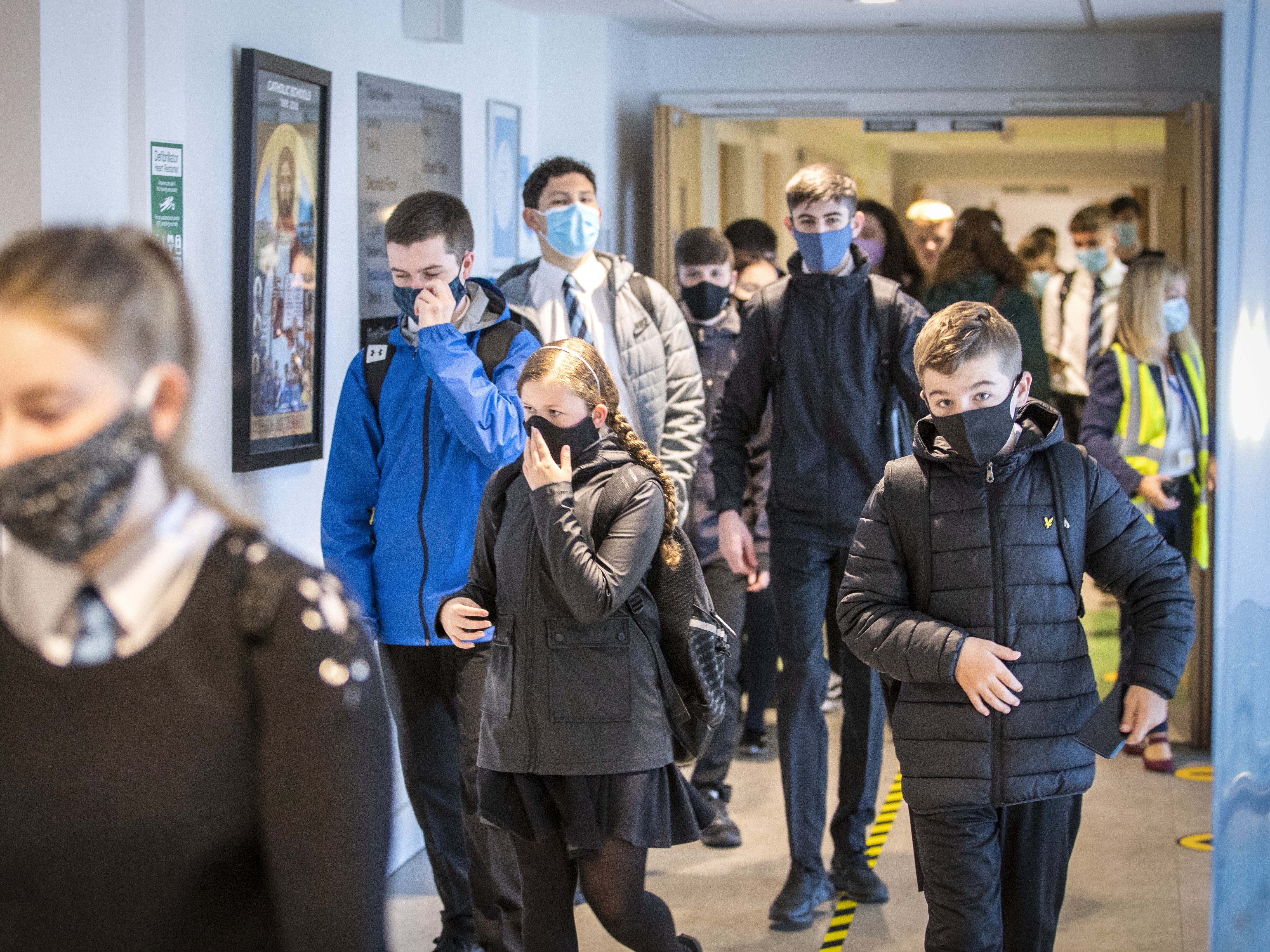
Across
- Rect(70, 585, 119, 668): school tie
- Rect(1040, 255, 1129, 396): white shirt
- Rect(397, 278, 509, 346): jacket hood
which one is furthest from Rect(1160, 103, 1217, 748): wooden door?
Rect(70, 585, 119, 668): school tie

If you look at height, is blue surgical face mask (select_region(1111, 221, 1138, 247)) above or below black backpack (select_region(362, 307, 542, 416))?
above

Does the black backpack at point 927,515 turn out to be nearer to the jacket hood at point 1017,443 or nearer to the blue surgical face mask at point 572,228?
the jacket hood at point 1017,443

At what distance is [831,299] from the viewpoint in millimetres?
3721

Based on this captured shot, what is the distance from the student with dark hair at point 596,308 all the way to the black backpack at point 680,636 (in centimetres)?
123

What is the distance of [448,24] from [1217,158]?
3315mm

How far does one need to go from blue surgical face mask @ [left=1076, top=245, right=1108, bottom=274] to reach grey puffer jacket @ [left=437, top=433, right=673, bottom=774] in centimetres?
533

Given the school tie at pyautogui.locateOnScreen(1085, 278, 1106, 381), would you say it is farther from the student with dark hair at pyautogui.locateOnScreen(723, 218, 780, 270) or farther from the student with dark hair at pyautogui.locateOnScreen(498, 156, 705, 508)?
the student with dark hair at pyautogui.locateOnScreen(498, 156, 705, 508)

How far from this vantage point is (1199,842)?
4.43 m

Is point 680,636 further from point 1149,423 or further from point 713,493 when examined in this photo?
point 1149,423

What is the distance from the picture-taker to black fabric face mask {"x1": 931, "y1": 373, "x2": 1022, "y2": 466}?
2623 millimetres

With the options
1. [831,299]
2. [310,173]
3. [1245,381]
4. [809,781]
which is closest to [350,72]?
[310,173]

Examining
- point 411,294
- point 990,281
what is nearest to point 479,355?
point 411,294

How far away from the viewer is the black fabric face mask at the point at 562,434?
9.18 ft

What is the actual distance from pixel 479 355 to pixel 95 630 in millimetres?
2146
